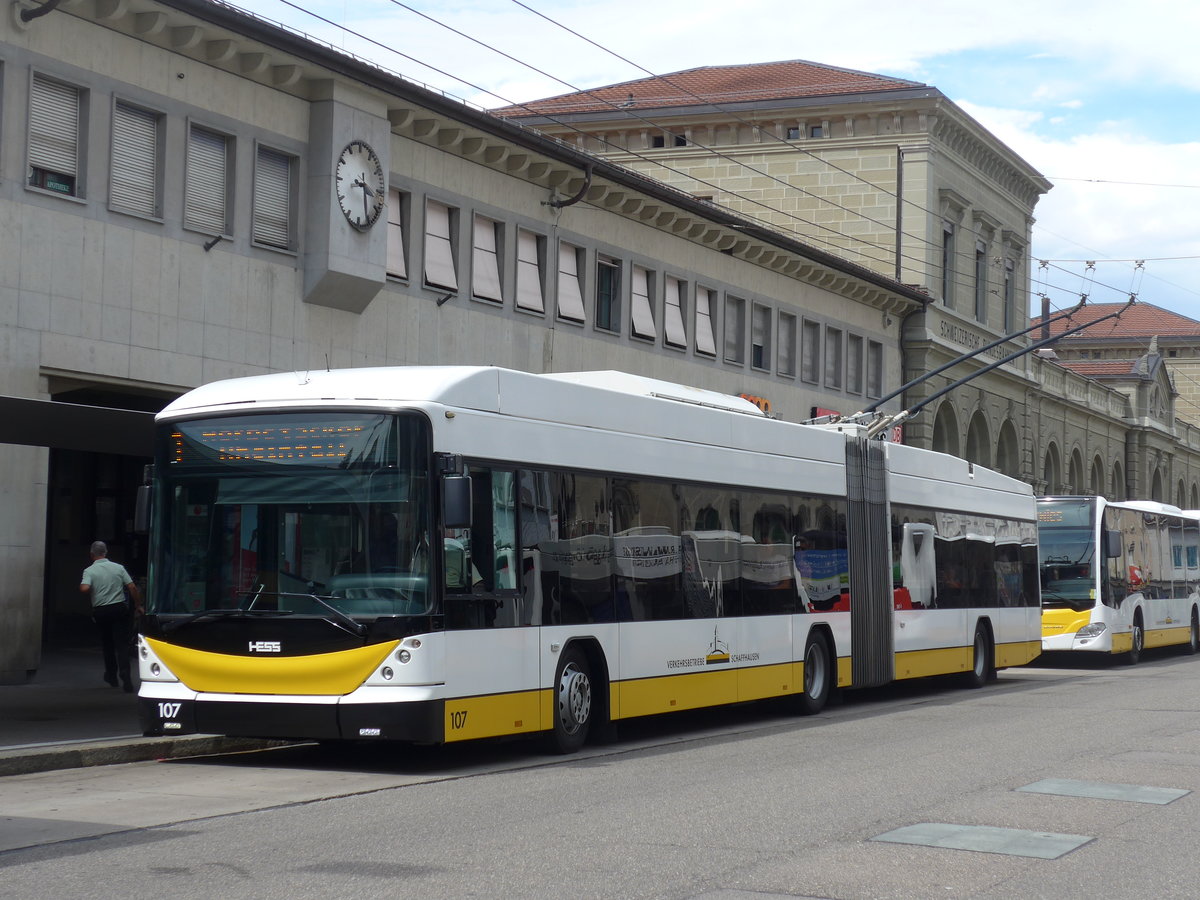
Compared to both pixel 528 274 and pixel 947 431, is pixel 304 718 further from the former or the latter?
pixel 947 431

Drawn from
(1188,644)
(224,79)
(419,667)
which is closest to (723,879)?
(419,667)

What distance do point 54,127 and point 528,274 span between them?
35.2 ft

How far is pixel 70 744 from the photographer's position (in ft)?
42.1

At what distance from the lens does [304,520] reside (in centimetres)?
1198

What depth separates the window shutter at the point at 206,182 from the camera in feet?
69.3

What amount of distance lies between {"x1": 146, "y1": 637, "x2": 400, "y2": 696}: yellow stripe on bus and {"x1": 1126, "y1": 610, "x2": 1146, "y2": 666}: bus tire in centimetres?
2268

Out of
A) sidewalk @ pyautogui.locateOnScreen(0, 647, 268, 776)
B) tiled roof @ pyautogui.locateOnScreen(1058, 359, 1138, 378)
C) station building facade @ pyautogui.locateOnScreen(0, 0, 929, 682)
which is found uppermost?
tiled roof @ pyautogui.locateOnScreen(1058, 359, 1138, 378)

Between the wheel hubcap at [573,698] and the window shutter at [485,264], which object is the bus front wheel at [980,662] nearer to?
the window shutter at [485,264]

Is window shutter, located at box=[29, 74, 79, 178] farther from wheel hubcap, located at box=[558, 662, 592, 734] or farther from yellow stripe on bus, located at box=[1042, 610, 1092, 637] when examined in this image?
yellow stripe on bus, located at box=[1042, 610, 1092, 637]

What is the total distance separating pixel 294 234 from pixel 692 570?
9.47 m

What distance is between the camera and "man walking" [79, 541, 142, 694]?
1836cm

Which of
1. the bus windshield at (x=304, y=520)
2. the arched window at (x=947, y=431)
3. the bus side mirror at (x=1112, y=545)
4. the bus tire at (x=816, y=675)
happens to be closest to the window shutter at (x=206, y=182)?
the bus tire at (x=816, y=675)

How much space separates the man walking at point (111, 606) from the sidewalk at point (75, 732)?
0.31 meters

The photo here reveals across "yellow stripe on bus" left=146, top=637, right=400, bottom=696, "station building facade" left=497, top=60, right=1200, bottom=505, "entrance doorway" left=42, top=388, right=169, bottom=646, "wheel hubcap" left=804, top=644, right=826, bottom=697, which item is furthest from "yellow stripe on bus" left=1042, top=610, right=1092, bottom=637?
"yellow stripe on bus" left=146, top=637, right=400, bottom=696
